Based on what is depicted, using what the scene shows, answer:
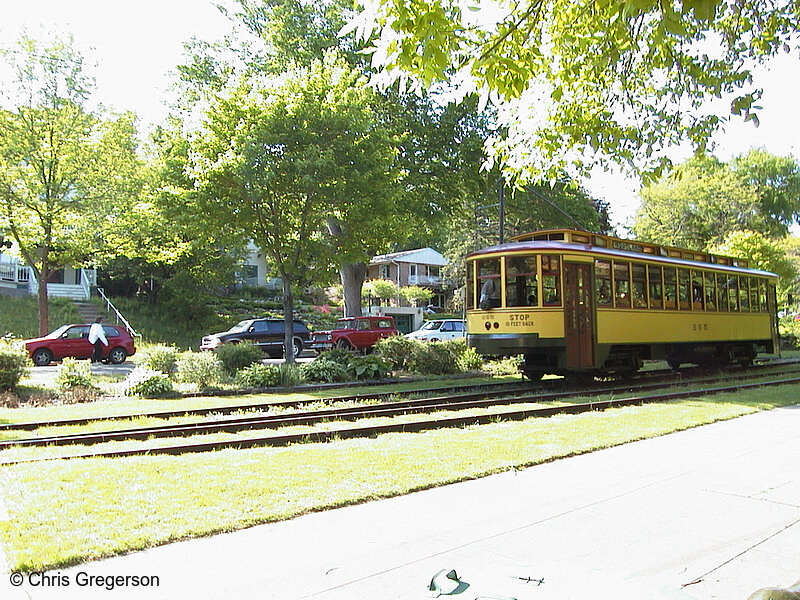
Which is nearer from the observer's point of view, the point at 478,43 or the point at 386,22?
the point at 386,22

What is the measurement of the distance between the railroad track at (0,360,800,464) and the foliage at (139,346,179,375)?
6.08 m

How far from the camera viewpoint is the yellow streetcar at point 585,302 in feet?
49.3

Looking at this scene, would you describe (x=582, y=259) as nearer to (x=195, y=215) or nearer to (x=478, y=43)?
(x=478, y=43)

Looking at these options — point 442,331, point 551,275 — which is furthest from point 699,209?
point 551,275

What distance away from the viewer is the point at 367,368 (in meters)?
17.5

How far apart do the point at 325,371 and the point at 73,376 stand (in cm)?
588

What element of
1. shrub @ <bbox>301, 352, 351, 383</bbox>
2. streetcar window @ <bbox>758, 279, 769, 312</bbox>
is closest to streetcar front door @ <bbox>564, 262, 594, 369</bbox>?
shrub @ <bbox>301, 352, 351, 383</bbox>

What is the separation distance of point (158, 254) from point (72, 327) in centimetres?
A: 705

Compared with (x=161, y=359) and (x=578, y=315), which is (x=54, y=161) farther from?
(x=578, y=315)

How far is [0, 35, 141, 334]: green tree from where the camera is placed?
2133cm

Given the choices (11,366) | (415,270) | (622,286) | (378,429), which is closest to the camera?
(378,429)

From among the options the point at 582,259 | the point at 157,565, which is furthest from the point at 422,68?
the point at 582,259

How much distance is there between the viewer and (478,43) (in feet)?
22.7

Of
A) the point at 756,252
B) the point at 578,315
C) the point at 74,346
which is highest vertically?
the point at 756,252
